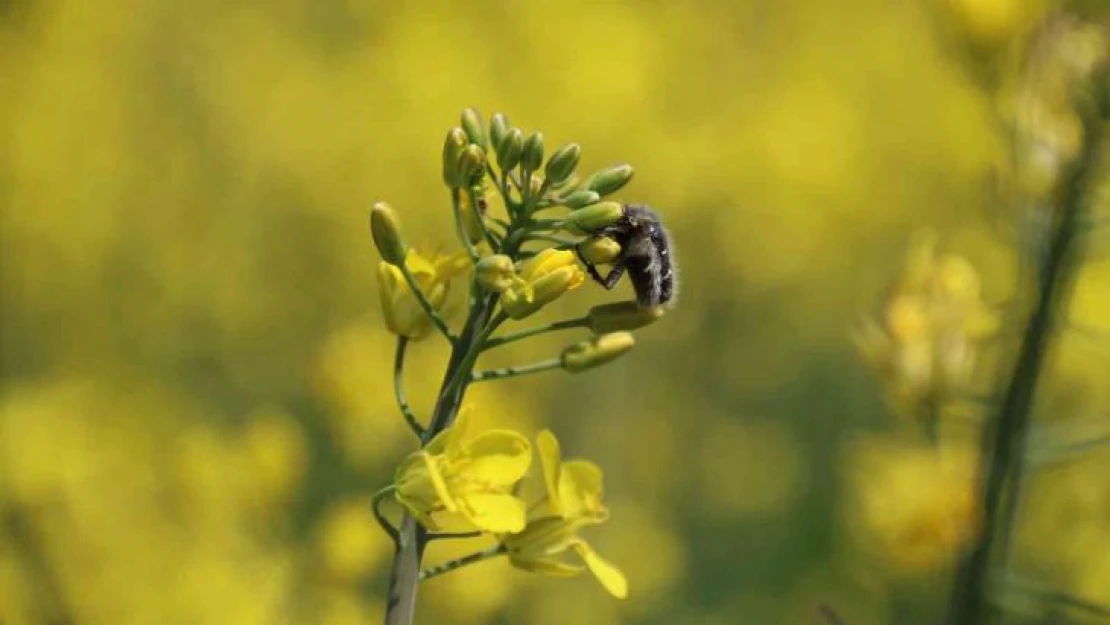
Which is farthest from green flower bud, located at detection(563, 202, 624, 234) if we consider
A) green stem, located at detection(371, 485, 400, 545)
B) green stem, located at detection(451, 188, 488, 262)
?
green stem, located at detection(371, 485, 400, 545)

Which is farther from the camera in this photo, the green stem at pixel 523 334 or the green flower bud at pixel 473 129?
the green flower bud at pixel 473 129

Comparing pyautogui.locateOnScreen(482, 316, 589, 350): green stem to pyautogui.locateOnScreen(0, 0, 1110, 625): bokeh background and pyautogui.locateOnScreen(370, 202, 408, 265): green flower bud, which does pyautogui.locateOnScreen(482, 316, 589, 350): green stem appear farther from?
pyautogui.locateOnScreen(0, 0, 1110, 625): bokeh background

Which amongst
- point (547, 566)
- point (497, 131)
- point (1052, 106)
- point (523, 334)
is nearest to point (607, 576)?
point (547, 566)

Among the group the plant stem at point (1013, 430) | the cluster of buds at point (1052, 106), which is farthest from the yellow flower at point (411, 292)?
the cluster of buds at point (1052, 106)

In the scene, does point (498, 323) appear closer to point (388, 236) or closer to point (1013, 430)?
point (388, 236)

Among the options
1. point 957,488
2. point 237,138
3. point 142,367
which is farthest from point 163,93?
point 957,488

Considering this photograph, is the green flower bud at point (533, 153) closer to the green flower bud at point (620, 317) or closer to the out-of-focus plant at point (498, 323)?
the out-of-focus plant at point (498, 323)
